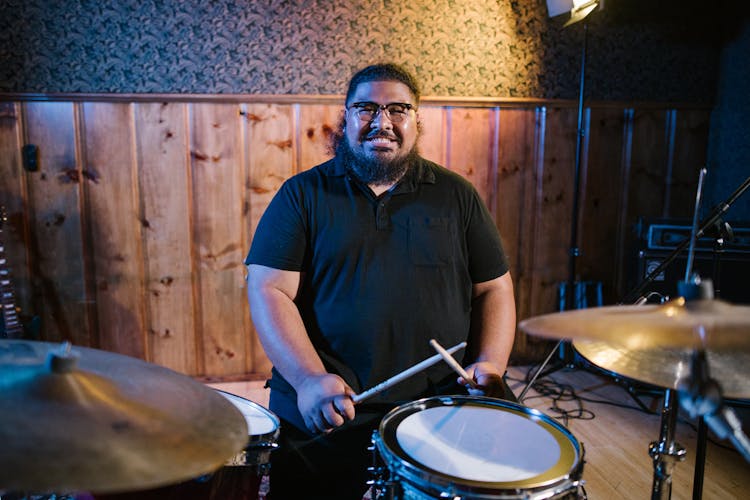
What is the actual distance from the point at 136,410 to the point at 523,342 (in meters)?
2.89

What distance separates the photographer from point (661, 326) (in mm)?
728

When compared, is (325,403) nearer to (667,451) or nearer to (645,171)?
(667,451)

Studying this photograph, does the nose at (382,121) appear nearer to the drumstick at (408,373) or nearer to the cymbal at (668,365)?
the drumstick at (408,373)

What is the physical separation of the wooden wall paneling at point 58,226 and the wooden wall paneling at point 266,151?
87 cm

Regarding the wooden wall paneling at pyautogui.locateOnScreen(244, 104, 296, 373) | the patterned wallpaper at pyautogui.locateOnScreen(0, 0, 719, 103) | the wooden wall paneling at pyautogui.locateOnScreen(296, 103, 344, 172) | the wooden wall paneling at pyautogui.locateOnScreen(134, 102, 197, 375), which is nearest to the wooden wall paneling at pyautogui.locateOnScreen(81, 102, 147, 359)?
the wooden wall paneling at pyautogui.locateOnScreen(134, 102, 197, 375)

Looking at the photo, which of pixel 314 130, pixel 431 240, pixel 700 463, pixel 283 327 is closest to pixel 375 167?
pixel 431 240

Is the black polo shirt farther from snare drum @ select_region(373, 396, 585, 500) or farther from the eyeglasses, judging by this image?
snare drum @ select_region(373, 396, 585, 500)

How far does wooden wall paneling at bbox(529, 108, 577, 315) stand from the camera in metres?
3.12

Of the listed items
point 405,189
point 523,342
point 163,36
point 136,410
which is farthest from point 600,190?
point 136,410

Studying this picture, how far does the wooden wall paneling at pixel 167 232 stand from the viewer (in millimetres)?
2799

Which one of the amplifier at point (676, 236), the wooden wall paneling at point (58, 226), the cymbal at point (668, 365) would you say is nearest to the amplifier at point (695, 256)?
the amplifier at point (676, 236)

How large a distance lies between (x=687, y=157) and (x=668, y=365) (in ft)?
8.97

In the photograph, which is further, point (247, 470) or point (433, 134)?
point (433, 134)

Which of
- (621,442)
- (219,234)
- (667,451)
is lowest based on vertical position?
(621,442)
